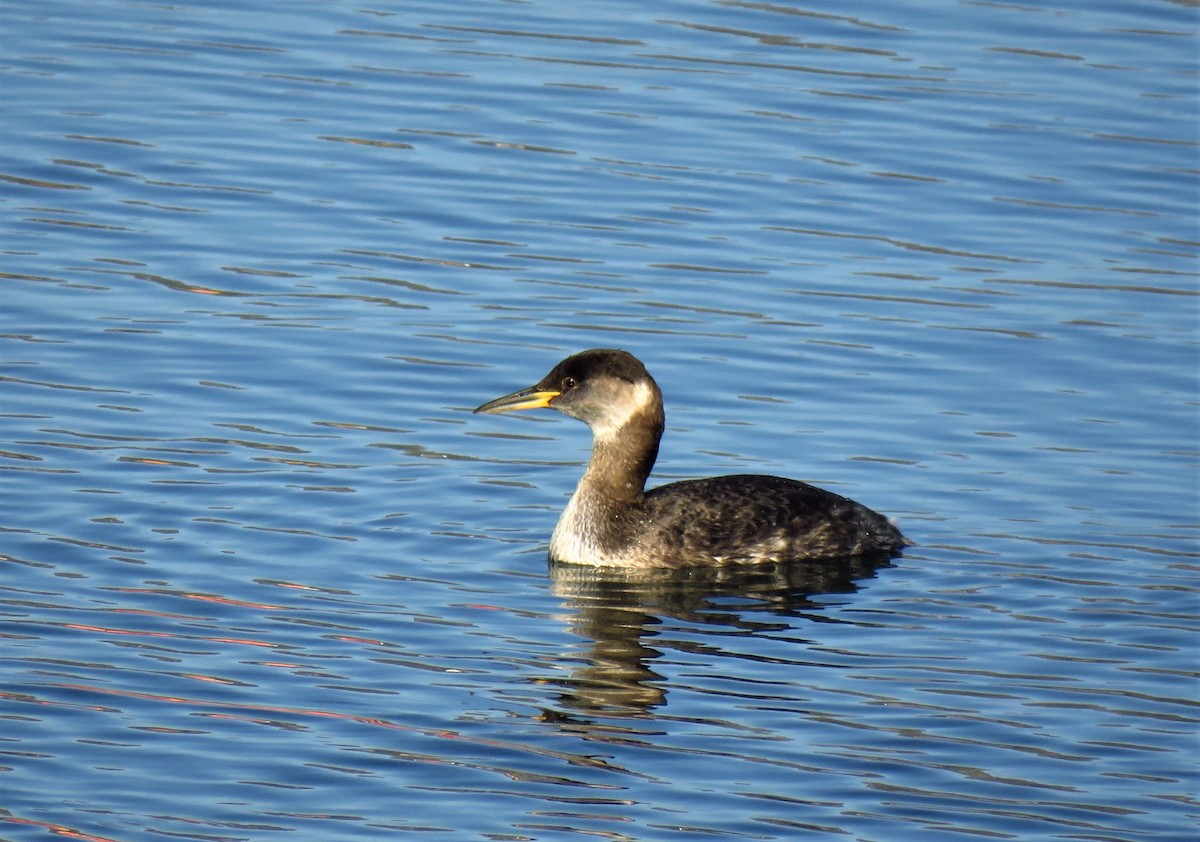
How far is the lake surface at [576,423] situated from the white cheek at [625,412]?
64 centimetres

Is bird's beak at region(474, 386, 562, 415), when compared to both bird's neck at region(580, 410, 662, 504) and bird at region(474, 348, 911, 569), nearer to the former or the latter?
bird at region(474, 348, 911, 569)

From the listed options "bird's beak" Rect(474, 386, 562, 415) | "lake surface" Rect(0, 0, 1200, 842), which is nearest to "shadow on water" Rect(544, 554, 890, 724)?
"lake surface" Rect(0, 0, 1200, 842)

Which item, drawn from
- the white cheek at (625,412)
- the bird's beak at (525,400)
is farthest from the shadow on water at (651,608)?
the bird's beak at (525,400)

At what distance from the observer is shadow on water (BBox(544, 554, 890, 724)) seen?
33.1 feet

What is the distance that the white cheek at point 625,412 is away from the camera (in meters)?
12.5

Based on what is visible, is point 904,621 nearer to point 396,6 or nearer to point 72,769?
point 72,769

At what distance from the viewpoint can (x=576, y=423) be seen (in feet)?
49.8

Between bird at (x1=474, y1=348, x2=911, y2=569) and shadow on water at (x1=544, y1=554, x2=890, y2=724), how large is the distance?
0.24 feet

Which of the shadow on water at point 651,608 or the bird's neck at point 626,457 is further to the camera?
the bird's neck at point 626,457

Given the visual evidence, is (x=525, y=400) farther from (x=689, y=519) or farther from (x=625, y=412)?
(x=689, y=519)

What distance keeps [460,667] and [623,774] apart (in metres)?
1.32

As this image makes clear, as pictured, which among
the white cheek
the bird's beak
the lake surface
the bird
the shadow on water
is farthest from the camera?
the bird's beak

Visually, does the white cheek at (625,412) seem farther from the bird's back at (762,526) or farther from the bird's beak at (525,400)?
the bird's back at (762,526)

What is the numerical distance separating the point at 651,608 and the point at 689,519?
0.91 metres
